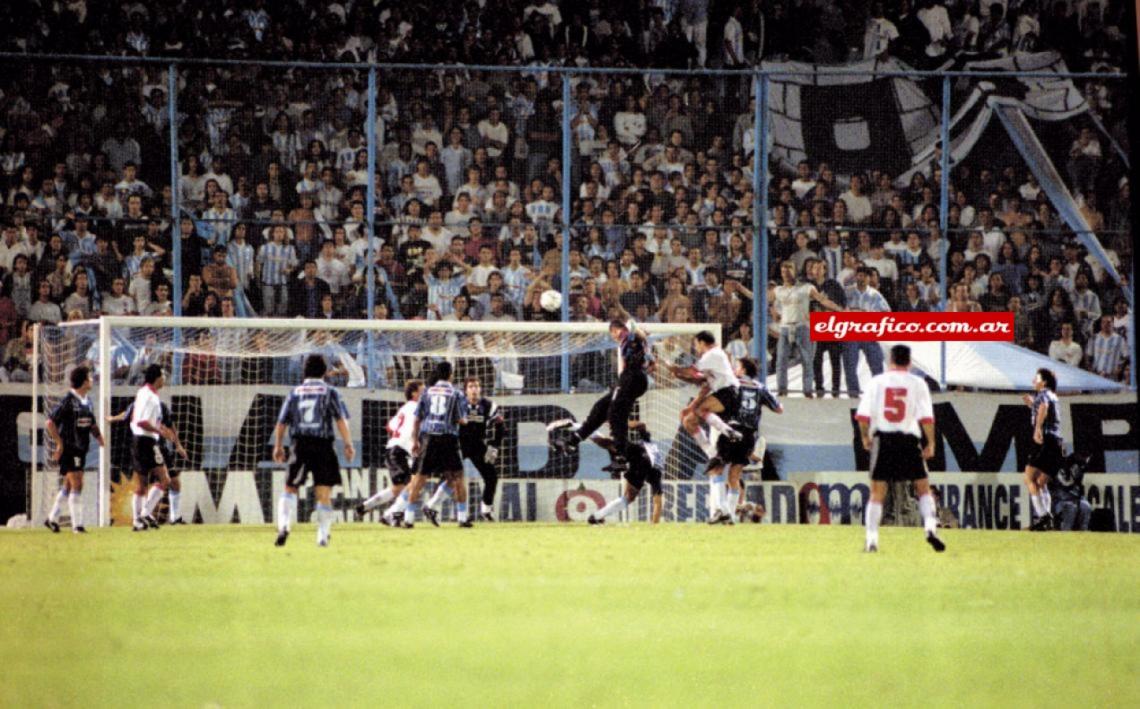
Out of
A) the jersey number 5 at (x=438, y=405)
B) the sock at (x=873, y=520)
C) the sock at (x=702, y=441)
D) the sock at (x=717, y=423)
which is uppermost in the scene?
the jersey number 5 at (x=438, y=405)

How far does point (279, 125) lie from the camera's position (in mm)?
23422

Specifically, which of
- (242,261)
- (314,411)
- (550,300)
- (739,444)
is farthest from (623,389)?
(242,261)

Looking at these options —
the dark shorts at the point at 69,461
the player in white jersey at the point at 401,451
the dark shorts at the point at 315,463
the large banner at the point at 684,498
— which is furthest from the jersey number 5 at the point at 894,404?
the dark shorts at the point at 69,461

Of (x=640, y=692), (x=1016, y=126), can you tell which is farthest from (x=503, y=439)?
(x=640, y=692)

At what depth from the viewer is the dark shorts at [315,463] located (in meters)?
15.9

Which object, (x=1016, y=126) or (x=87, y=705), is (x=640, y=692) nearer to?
(x=87, y=705)

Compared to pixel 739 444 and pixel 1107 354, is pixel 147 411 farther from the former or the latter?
pixel 1107 354

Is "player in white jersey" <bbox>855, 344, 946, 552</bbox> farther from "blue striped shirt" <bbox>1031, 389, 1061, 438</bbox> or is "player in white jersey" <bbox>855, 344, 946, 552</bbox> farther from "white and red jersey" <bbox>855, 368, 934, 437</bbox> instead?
"blue striped shirt" <bbox>1031, 389, 1061, 438</bbox>

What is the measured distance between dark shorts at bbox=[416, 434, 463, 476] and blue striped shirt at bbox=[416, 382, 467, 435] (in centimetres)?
8

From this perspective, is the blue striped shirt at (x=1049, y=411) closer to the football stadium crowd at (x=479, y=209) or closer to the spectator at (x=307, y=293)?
the football stadium crowd at (x=479, y=209)

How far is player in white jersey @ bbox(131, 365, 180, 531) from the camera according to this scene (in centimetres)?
2058

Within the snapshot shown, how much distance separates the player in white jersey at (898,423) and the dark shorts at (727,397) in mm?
5563

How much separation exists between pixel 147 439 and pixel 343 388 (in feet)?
13.1

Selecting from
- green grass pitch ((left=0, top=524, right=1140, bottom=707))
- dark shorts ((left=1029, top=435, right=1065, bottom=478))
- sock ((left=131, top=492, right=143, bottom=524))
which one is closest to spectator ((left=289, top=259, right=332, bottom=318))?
sock ((left=131, top=492, right=143, bottom=524))
